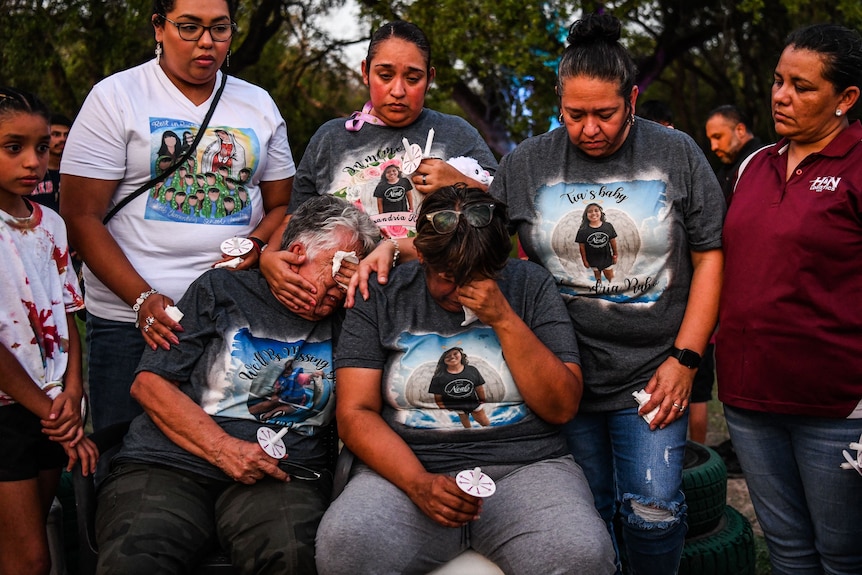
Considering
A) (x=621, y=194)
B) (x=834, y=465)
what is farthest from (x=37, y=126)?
(x=834, y=465)

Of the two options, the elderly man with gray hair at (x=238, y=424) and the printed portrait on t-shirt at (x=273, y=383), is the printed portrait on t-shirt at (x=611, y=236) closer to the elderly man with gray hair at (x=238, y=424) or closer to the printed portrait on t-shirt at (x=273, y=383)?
the elderly man with gray hair at (x=238, y=424)

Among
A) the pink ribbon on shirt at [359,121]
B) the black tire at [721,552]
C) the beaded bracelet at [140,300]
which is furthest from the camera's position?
the black tire at [721,552]

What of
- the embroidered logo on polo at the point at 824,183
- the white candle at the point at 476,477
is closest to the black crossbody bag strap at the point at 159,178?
the white candle at the point at 476,477

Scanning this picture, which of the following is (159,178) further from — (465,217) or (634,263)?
(634,263)

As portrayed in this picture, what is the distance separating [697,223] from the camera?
2.84 meters

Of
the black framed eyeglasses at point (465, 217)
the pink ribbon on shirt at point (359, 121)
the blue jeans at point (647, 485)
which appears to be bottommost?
the blue jeans at point (647, 485)

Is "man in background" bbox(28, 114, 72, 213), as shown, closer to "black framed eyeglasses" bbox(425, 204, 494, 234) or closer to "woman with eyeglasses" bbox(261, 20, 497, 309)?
"woman with eyeglasses" bbox(261, 20, 497, 309)

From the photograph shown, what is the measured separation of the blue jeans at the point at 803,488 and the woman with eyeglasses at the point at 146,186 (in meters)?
1.86

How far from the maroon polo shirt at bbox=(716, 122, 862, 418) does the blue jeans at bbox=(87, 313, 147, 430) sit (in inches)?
83.5

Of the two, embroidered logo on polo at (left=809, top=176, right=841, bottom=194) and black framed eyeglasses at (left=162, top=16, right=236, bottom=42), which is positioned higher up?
black framed eyeglasses at (left=162, top=16, right=236, bottom=42)

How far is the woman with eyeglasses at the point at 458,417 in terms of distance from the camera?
2498 millimetres

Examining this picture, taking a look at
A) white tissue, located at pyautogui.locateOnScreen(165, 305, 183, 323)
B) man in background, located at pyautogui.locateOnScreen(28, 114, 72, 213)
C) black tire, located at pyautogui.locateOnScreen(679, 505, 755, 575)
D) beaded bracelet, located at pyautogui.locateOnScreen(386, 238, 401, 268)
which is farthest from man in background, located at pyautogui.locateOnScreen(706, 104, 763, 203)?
white tissue, located at pyautogui.locateOnScreen(165, 305, 183, 323)

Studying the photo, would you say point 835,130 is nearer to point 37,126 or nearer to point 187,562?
point 187,562

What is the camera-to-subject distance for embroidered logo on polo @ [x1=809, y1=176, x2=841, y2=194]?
8.42ft
